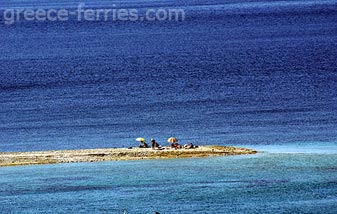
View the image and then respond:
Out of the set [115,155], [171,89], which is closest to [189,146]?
[115,155]

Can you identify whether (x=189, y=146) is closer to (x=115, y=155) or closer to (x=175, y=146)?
(x=175, y=146)

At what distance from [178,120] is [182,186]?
23.2 meters

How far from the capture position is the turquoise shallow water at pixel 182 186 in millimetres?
49031

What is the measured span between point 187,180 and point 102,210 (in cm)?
677

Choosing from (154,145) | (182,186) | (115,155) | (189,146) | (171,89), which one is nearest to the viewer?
(182,186)

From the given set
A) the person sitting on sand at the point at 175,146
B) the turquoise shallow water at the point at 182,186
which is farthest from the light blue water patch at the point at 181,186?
the person sitting on sand at the point at 175,146

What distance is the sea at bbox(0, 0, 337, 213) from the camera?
168 feet

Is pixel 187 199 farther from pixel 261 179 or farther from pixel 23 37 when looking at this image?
pixel 23 37

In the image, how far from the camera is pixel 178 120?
76188mm

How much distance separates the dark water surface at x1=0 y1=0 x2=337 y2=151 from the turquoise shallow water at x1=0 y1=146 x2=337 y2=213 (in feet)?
24.6

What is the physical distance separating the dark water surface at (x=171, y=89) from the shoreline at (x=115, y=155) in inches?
170

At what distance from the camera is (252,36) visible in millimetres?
161625

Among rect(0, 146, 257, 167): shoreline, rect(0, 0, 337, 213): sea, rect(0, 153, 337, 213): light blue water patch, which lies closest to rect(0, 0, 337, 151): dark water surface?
rect(0, 0, 337, 213): sea

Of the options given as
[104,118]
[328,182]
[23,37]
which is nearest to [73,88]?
[104,118]
